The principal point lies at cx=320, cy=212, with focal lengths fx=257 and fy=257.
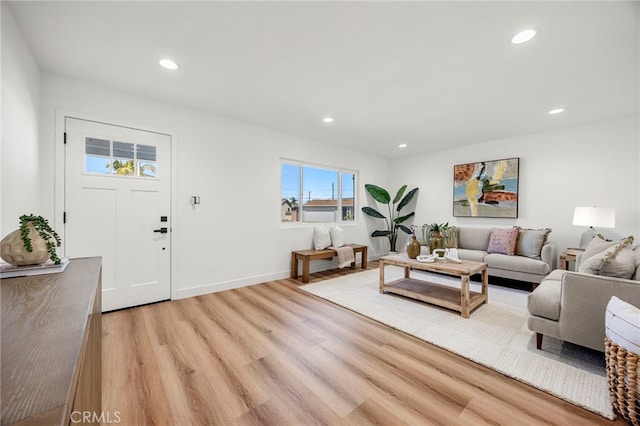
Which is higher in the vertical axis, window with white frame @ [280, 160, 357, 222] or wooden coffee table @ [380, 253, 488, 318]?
window with white frame @ [280, 160, 357, 222]

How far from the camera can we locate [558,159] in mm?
4102

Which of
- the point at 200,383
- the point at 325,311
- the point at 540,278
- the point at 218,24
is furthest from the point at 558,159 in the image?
the point at 200,383

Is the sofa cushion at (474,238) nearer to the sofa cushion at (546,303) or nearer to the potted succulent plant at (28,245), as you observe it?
the sofa cushion at (546,303)

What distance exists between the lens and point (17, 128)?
1.89 metres

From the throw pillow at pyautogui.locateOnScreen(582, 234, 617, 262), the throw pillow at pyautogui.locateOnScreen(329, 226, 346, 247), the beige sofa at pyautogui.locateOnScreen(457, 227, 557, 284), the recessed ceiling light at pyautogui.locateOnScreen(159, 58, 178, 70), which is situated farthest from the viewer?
the throw pillow at pyautogui.locateOnScreen(329, 226, 346, 247)

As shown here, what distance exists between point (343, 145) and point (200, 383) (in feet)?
14.7

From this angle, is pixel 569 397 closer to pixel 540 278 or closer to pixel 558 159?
pixel 540 278

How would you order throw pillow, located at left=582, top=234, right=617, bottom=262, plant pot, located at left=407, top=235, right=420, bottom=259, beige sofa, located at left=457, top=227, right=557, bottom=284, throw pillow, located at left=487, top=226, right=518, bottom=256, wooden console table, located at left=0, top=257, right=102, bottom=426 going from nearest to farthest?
wooden console table, located at left=0, top=257, right=102, bottom=426 < throw pillow, located at left=582, top=234, right=617, bottom=262 < plant pot, located at left=407, top=235, right=420, bottom=259 < beige sofa, located at left=457, top=227, right=557, bottom=284 < throw pillow, located at left=487, top=226, right=518, bottom=256

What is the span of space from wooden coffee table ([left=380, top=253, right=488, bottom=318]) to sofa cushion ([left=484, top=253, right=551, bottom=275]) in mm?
936

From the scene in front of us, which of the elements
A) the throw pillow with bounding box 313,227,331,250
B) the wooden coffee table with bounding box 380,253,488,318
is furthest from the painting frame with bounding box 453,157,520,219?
the throw pillow with bounding box 313,227,331,250

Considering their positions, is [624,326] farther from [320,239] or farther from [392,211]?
[392,211]

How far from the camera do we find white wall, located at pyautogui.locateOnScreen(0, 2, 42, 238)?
169cm

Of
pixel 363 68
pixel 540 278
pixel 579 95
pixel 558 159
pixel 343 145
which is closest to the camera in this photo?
pixel 363 68

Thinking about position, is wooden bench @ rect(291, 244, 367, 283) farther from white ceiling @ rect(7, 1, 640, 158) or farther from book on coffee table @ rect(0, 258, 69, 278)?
book on coffee table @ rect(0, 258, 69, 278)
